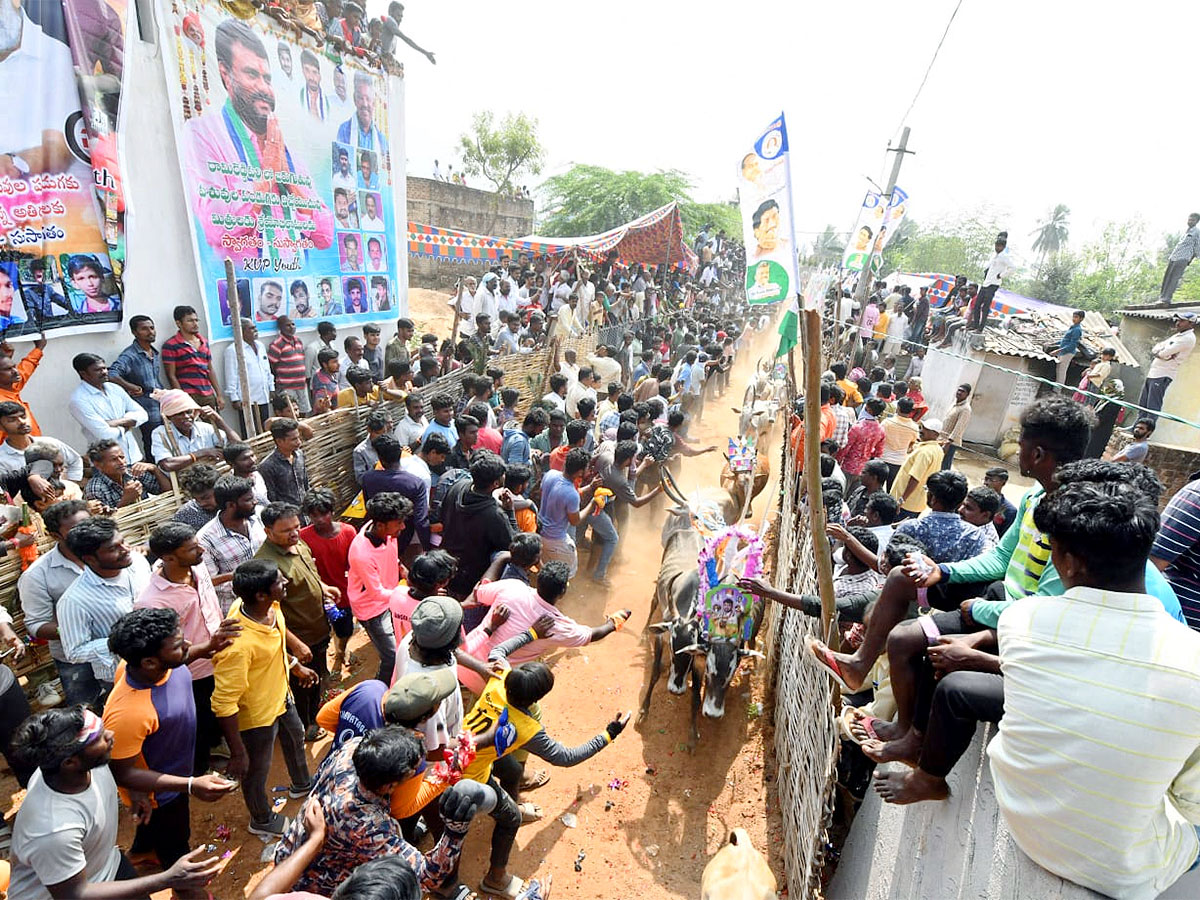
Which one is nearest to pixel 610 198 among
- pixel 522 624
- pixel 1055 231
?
pixel 522 624

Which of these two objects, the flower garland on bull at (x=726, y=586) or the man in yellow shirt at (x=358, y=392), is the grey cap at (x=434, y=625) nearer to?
the flower garland on bull at (x=726, y=586)

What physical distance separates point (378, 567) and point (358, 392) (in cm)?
352

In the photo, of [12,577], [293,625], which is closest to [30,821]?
[293,625]

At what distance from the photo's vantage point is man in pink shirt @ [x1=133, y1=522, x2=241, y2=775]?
3.30 m

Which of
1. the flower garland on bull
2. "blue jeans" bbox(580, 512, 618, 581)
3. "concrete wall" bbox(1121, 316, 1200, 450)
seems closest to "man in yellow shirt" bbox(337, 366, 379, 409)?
"blue jeans" bbox(580, 512, 618, 581)

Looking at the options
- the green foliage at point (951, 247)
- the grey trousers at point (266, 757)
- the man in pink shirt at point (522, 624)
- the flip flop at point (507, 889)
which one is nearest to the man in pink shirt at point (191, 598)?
the grey trousers at point (266, 757)

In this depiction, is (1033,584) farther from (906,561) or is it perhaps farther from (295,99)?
(295,99)

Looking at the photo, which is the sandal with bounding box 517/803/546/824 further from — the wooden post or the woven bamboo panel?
the wooden post

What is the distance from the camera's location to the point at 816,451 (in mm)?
3217

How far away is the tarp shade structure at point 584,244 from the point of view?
18375 mm

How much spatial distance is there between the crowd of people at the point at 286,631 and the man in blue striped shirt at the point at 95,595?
1cm

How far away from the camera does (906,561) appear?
9.52 feet

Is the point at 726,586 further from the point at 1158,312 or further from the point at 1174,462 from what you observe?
the point at 1158,312

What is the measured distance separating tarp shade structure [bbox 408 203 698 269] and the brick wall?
1520 cm
